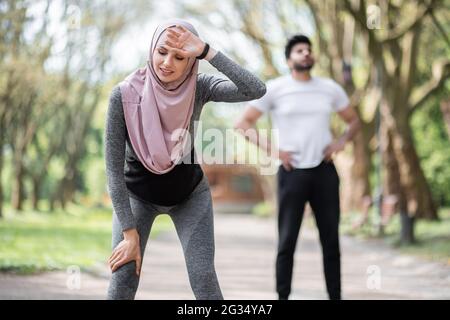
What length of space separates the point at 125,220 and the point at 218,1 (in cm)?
2068

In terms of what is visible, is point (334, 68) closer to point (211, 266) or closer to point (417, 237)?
point (417, 237)

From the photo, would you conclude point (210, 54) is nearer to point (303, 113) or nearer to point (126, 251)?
point (126, 251)

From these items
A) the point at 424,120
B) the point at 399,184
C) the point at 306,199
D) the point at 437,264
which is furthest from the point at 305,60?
the point at 424,120

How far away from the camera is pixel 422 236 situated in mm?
14203

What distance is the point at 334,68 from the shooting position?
19.1 m

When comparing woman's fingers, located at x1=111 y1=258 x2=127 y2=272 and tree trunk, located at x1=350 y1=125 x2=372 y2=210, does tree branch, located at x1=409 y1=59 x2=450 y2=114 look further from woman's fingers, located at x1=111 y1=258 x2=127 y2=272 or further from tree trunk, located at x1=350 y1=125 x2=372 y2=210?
woman's fingers, located at x1=111 y1=258 x2=127 y2=272

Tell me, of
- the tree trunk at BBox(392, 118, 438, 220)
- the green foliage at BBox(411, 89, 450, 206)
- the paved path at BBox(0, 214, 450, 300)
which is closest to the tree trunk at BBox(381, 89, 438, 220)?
the tree trunk at BBox(392, 118, 438, 220)

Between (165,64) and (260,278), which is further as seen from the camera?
(260,278)

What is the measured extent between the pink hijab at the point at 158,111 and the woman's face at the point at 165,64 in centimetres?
3

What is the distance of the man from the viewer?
18.5ft

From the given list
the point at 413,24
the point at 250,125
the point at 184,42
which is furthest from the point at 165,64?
the point at 413,24

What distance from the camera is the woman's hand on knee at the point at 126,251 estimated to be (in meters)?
3.29

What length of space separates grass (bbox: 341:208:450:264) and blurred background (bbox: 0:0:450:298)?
0.04 metres

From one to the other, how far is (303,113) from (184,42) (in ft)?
8.47
